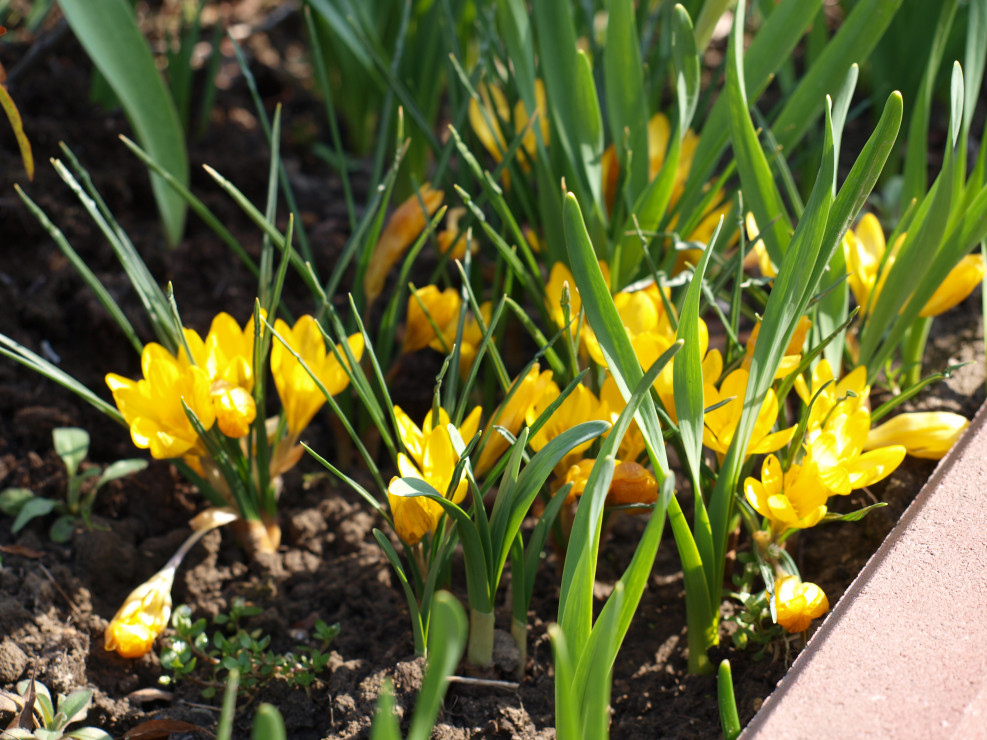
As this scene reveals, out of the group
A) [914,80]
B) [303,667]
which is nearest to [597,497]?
[303,667]

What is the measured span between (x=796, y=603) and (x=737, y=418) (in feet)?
0.64

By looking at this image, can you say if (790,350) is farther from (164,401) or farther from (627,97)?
(164,401)

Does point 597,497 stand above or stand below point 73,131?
below

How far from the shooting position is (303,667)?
3.33ft

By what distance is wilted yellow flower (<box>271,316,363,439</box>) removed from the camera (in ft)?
3.46

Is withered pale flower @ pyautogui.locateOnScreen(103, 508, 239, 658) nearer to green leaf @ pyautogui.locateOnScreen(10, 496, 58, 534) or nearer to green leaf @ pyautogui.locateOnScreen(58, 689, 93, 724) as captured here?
green leaf @ pyautogui.locateOnScreen(58, 689, 93, 724)

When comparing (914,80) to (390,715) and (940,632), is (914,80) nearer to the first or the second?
(940,632)

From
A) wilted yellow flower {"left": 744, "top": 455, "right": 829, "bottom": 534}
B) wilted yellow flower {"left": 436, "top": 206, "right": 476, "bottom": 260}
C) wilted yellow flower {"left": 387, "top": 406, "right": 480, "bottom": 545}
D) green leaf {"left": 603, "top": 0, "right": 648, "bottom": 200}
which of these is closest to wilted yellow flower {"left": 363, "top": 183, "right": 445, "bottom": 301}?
wilted yellow flower {"left": 436, "top": 206, "right": 476, "bottom": 260}

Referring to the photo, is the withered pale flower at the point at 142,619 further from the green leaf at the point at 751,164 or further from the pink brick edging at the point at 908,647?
the green leaf at the point at 751,164

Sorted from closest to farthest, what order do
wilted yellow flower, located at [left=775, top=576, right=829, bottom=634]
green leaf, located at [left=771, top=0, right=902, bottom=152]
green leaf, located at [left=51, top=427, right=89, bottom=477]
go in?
wilted yellow flower, located at [left=775, top=576, right=829, bottom=634]
green leaf, located at [left=771, top=0, right=902, bottom=152]
green leaf, located at [left=51, top=427, right=89, bottom=477]

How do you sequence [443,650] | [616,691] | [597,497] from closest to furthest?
1. [443,650]
2. [597,497]
3. [616,691]

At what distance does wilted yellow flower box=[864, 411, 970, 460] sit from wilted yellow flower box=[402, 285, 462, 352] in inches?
21.9

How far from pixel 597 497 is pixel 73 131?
144 centimetres

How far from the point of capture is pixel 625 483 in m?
0.91
